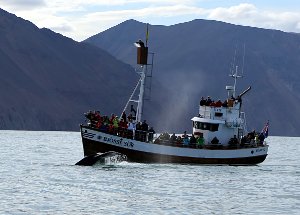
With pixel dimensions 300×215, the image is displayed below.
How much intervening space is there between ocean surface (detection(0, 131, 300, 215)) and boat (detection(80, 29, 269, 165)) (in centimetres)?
94

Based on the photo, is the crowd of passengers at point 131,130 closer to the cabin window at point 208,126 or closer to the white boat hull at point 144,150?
the white boat hull at point 144,150

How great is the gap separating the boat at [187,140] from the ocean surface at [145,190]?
0.94m

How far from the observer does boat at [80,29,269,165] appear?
56.8 metres

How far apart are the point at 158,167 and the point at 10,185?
1651 cm

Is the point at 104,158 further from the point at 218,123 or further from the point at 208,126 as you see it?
the point at 218,123

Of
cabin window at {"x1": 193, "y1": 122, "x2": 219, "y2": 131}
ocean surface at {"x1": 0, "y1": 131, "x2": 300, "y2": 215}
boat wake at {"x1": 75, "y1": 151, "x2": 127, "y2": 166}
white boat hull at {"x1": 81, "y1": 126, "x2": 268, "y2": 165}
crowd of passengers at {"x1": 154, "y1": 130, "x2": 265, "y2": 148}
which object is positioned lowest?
ocean surface at {"x1": 0, "y1": 131, "x2": 300, "y2": 215}

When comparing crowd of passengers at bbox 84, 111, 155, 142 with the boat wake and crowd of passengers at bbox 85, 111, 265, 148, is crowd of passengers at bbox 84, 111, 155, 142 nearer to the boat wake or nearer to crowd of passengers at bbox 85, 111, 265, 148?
crowd of passengers at bbox 85, 111, 265, 148

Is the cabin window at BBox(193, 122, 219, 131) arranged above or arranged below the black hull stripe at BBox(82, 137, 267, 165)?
above

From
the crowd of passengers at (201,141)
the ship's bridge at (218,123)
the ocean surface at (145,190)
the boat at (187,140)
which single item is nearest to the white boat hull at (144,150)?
the boat at (187,140)

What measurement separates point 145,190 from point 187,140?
56.6 feet

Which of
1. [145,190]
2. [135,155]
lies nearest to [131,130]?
[135,155]

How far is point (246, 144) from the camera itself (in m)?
63.3

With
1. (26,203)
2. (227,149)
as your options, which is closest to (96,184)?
(26,203)

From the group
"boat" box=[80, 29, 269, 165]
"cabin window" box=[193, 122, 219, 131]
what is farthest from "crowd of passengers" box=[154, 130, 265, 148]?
"cabin window" box=[193, 122, 219, 131]
